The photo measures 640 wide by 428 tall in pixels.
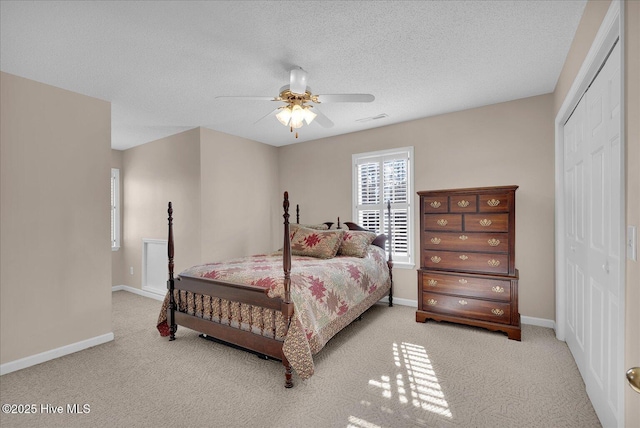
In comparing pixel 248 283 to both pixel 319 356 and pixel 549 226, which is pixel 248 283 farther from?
pixel 549 226

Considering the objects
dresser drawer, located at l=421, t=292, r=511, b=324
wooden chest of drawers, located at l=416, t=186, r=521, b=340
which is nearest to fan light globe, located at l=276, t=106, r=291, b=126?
wooden chest of drawers, located at l=416, t=186, r=521, b=340

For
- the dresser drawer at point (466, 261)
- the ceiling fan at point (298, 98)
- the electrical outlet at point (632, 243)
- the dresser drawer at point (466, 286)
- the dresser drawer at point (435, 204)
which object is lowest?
the dresser drawer at point (466, 286)

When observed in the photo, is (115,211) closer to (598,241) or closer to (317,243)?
(317,243)

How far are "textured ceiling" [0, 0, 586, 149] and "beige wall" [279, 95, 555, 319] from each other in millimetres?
278

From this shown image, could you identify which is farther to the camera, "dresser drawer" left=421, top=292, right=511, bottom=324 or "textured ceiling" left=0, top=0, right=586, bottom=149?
"dresser drawer" left=421, top=292, right=511, bottom=324

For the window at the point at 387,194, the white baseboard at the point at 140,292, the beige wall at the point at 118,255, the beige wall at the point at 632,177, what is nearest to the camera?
the beige wall at the point at 632,177

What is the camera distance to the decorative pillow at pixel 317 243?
368cm

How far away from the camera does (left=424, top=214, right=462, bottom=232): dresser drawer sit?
127 inches

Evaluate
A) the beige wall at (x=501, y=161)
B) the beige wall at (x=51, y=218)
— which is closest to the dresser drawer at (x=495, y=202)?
the beige wall at (x=501, y=161)

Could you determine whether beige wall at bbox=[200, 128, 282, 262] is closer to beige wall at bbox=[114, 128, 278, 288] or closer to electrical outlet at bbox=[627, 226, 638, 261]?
beige wall at bbox=[114, 128, 278, 288]

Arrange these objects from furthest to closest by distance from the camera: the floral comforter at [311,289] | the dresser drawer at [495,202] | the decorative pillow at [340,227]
Answer: the decorative pillow at [340,227]
the dresser drawer at [495,202]
the floral comforter at [311,289]

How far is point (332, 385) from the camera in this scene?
7.29 feet

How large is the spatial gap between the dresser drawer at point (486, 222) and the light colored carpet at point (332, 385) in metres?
1.10

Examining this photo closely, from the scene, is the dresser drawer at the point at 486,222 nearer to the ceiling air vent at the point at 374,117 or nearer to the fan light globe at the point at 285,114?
the ceiling air vent at the point at 374,117
